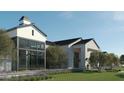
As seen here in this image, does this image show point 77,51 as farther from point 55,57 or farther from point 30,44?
point 30,44

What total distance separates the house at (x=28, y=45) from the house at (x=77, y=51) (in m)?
3.76

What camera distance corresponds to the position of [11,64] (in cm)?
2212

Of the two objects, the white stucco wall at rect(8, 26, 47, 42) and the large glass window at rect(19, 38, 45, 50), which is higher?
the white stucco wall at rect(8, 26, 47, 42)

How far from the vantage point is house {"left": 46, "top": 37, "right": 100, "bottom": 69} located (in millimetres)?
29078

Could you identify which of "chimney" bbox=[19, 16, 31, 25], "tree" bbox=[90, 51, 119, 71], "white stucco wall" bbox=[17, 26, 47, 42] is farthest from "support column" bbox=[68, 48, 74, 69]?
"chimney" bbox=[19, 16, 31, 25]

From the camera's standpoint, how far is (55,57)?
1010 inches

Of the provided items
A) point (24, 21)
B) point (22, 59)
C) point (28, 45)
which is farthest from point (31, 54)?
point (24, 21)

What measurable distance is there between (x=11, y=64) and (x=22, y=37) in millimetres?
2881

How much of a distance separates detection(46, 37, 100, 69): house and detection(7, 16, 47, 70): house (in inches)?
148

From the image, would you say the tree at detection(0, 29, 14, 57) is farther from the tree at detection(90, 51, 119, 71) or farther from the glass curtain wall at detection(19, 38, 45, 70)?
the tree at detection(90, 51, 119, 71)
